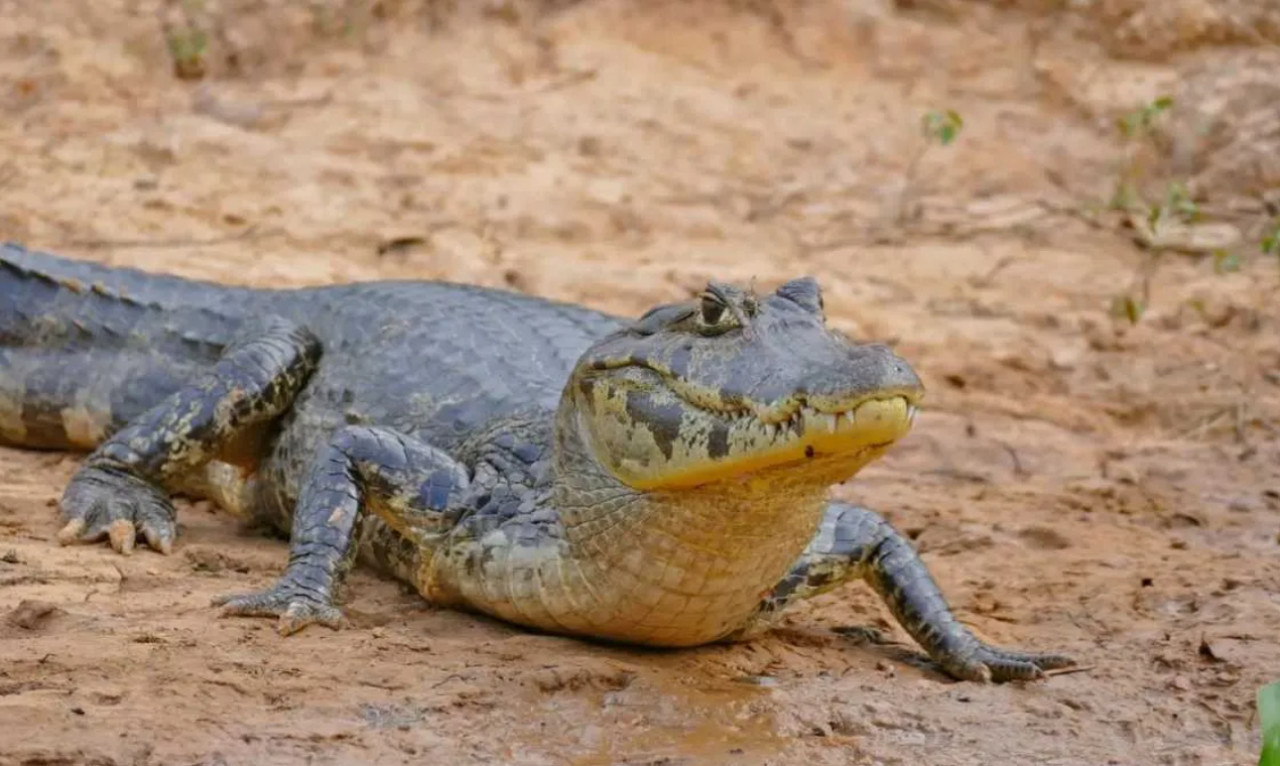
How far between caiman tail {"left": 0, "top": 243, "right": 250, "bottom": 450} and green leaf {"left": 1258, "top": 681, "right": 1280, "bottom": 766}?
12.5 ft

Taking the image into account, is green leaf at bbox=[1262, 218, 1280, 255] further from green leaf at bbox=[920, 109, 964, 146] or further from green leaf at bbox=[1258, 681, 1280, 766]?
green leaf at bbox=[1258, 681, 1280, 766]

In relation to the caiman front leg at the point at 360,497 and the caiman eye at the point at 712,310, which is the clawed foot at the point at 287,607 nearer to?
the caiman front leg at the point at 360,497

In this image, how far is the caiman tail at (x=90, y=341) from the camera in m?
6.19

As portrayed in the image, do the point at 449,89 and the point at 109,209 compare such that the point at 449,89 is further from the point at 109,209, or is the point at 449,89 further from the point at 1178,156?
the point at 1178,156

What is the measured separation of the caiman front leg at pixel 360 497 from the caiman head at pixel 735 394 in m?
0.48

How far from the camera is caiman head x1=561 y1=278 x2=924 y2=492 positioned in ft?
11.8

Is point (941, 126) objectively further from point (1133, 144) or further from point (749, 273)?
point (749, 273)

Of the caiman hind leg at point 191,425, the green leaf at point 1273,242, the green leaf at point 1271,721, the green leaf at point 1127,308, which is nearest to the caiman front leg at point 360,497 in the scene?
the caiman hind leg at point 191,425

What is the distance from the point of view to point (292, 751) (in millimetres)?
3594

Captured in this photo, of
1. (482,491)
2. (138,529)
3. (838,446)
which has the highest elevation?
(838,446)

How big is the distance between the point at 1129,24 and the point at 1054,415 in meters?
4.09

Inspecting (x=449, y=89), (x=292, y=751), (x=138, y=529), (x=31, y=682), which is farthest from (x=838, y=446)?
(x=449, y=89)

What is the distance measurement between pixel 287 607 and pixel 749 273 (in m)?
4.18

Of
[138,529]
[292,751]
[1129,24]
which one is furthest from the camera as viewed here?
[1129,24]
